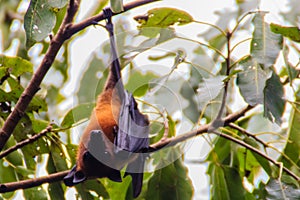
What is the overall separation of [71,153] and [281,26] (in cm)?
128

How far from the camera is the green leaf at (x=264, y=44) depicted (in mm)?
2602

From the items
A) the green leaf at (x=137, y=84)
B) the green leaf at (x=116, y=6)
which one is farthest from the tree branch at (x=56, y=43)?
the green leaf at (x=137, y=84)

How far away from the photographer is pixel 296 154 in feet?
10.1

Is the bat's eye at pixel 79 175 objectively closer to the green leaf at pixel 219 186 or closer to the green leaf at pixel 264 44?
the green leaf at pixel 219 186

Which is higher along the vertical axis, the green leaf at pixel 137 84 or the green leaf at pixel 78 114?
the green leaf at pixel 78 114

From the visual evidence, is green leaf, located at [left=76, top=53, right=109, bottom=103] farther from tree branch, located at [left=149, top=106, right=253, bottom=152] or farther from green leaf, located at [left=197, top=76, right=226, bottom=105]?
green leaf, located at [left=197, top=76, right=226, bottom=105]

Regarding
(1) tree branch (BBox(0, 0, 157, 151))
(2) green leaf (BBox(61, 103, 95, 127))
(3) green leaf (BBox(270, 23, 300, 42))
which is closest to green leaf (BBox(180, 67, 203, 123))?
(2) green leaf (BBox(61, 103, 95, 127))

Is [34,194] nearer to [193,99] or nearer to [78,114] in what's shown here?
[78,114]

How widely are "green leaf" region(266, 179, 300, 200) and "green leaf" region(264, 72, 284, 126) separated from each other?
1.12ft

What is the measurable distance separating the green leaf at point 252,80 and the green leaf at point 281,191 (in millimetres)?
457

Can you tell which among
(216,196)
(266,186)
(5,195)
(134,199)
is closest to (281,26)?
(266,186)

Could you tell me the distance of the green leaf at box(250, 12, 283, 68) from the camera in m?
2.60

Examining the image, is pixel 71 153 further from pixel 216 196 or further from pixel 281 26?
pixel 281 26

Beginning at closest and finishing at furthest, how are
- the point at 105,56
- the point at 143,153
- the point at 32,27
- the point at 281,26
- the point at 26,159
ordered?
the point at 32,27 → the point at 281,26 → the point at 143,153 → the point at 26,159 → the point at 105,56
